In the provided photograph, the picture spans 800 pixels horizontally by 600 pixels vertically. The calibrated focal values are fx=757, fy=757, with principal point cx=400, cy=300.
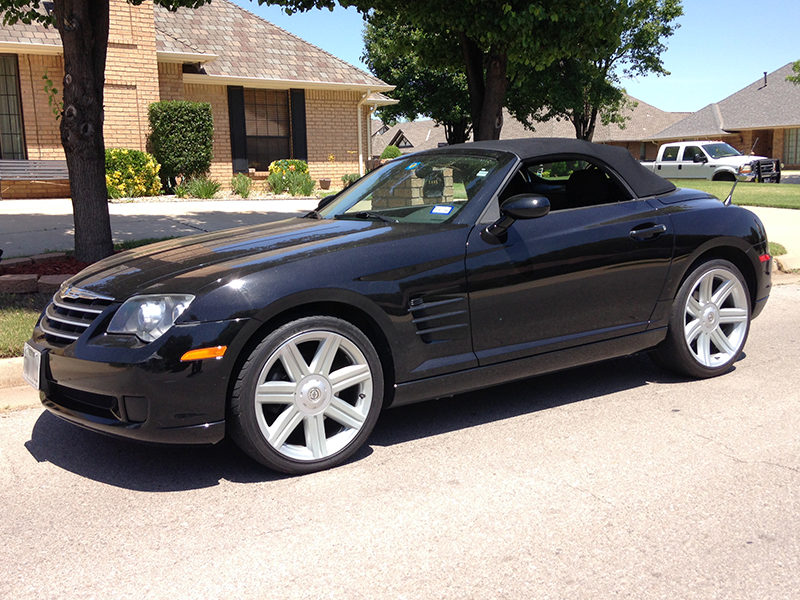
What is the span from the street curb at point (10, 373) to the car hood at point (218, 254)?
4.07ft

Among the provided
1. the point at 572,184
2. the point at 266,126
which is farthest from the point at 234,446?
the point at 266,126

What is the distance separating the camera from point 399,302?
3791 millimetres

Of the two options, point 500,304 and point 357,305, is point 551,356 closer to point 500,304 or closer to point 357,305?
point 500,304

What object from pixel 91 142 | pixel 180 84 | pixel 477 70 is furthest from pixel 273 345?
pixel 180 84

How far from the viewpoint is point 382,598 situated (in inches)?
104

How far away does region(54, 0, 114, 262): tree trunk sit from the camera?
7203mm

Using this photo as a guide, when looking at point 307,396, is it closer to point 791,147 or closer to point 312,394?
point 312,394

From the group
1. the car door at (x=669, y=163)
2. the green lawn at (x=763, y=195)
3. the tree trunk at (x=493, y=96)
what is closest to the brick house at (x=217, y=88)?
the tree trunk at (x=493, y=96)

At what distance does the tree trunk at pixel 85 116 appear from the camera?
284 inches

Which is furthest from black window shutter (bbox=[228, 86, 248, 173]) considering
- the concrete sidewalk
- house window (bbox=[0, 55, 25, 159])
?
house window (bbox=[0, 55, 25, 159])

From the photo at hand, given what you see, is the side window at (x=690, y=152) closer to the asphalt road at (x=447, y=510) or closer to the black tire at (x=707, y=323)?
the black tire at (x=707, y=323)

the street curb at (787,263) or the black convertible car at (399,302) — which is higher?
the black convertible car at (399,302)

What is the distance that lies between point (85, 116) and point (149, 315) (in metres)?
4.73

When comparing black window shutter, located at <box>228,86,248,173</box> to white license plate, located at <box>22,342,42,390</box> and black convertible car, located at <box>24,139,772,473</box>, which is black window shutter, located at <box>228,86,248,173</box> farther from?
white license plate, located at <box>22,342,42,390</box>
